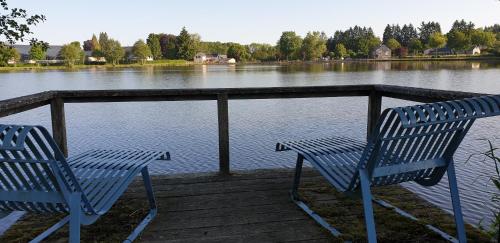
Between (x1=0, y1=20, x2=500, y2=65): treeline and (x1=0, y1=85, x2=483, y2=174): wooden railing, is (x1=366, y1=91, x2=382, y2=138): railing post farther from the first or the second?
(x1=0, y1=20, x2=500, y2=65): treeline

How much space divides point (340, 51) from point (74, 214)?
447 ft

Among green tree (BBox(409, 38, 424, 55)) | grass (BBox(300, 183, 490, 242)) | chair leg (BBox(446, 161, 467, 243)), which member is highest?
green tree (BBox(409, 38, 424, 55))

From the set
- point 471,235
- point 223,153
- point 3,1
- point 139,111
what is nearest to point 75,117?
point 139,111

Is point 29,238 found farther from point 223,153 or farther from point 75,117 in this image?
point 75,117

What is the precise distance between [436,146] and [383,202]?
48.8 inches

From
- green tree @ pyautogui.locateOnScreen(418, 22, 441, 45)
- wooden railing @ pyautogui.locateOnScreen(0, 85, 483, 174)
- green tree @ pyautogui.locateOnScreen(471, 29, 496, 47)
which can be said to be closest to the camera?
wooden railing @ pyautogui.locateOnScreen(0, 85, 483, 174)

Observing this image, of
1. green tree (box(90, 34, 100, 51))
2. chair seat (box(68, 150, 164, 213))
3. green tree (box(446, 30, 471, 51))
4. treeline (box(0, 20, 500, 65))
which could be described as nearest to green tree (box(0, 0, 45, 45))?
chair seat (box(68, 150, 164, 213))

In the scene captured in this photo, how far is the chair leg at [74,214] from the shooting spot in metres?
2.11

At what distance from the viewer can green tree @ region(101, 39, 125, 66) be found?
111 m

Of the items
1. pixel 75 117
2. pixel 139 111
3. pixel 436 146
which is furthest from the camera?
pixel 139 111

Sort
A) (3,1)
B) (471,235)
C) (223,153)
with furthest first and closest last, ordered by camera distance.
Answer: (3,1) < (223,153) < (471,235)

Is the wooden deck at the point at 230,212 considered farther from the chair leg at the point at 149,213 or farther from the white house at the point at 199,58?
the white house at the point at 199,58

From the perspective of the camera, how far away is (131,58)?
4788 inches

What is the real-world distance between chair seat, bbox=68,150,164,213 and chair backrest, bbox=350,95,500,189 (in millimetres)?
1536
